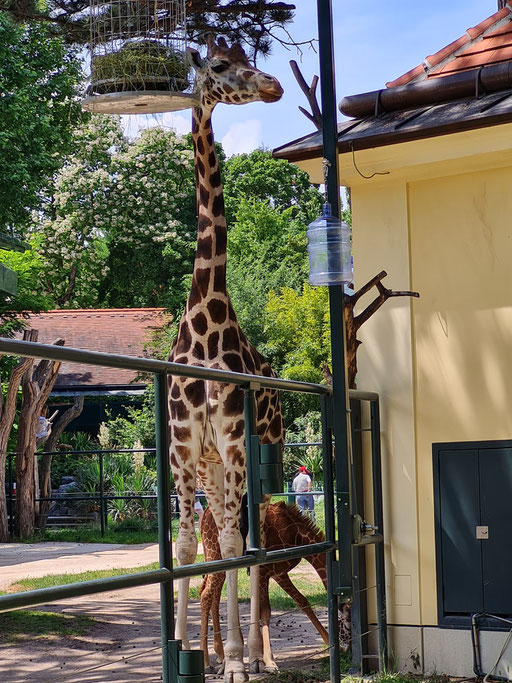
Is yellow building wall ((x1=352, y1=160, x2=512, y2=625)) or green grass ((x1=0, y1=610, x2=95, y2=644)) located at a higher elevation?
yellow building wall ((x1=352, y1=160, x2=512, y2=625))

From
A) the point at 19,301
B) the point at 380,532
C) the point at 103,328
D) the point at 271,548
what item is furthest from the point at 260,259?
the point at 380,532

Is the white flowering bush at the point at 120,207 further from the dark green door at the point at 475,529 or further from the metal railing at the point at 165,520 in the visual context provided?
the metal railing at the point at 165,520

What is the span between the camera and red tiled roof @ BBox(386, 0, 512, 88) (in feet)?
22.1

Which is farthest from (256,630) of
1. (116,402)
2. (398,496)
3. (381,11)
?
(116,402)

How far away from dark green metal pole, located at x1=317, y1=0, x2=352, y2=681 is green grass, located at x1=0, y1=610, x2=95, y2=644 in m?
3.71

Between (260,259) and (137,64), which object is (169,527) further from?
(260,259)

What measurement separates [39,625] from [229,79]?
4778mm

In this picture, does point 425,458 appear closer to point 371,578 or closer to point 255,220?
point 371,578

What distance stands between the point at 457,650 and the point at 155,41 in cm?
470

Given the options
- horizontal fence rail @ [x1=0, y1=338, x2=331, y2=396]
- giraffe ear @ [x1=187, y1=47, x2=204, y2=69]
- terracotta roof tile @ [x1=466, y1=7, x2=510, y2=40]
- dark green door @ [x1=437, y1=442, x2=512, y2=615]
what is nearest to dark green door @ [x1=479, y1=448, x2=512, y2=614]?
dark green door @ [x1=437, y1=442, x2=512, y2=615]

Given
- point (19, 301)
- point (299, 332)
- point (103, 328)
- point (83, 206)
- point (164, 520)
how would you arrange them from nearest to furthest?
1. point (164, 520)
2. point (19, 301)
3. point (299, 332)
4. point (103, 328)
5. point (83, 206)

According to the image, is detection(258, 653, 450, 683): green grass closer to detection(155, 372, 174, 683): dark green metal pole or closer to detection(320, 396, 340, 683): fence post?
detection(320, 396, 340, 683): fence post

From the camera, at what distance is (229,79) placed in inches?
259

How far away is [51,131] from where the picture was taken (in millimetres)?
17844
